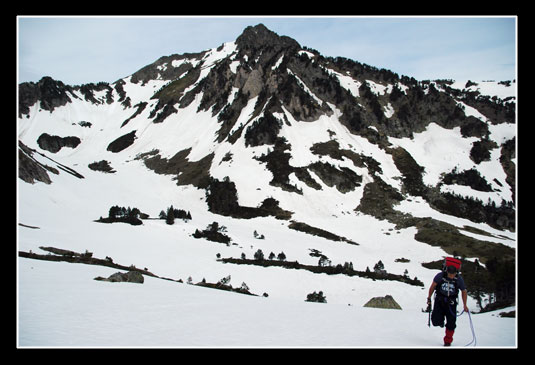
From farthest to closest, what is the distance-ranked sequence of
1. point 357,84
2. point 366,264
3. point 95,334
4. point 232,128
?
1. point 357,84
2. point 232,128
3. point 366,264
4. point 95,334

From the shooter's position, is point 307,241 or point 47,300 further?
point 307,241

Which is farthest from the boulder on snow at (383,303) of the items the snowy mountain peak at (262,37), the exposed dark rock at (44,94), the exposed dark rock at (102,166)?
the snowy mountain peak at (262,37)

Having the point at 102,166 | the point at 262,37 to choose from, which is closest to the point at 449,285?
the point at 102,166

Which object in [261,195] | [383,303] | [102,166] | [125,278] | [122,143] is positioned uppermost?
[122,143]

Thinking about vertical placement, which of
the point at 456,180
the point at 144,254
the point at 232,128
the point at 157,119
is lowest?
the point at 144,254

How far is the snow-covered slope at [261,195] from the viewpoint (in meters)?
11.9

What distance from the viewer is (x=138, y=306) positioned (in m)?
12.7

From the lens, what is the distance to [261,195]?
79750 millimetres

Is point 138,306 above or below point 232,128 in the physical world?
below

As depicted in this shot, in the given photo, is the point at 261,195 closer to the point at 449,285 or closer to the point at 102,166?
the point at 102,166
